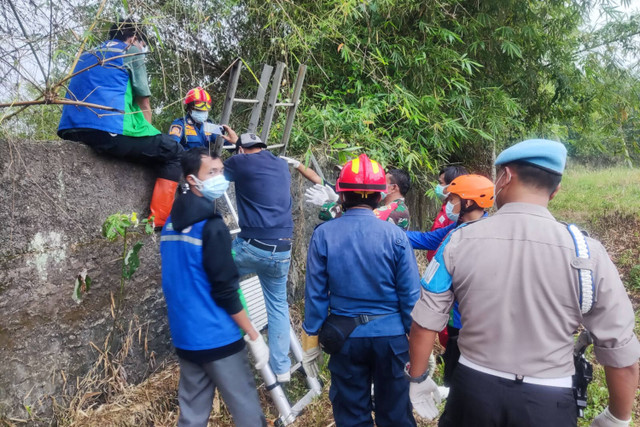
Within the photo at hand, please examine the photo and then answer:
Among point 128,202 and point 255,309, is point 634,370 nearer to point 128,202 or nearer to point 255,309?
point 255,309

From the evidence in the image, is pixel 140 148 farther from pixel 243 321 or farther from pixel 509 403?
pixel 509 403

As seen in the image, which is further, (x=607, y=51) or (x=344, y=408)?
(x=607, y=51)

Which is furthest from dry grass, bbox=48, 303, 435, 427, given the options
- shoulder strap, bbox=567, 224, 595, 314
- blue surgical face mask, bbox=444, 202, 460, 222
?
shoulder strap, bbox=567, 224, 595, 314

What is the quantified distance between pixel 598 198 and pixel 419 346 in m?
9.79

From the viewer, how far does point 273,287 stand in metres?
3.50

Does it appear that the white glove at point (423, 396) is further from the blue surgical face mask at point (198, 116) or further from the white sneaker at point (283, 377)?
the blue surgical face mask at point (198, 116)

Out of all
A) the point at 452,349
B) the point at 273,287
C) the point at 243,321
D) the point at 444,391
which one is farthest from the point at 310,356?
the point at 444,391

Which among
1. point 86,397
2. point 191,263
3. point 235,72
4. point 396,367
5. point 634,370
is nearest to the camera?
point 634,370

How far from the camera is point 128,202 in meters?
3.22

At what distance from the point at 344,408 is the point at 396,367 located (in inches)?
15.7

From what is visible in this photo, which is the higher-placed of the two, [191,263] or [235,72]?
[235,72]

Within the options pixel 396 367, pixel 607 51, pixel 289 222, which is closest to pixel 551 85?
pixel 607 51

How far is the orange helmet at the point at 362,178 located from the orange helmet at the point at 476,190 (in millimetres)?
639

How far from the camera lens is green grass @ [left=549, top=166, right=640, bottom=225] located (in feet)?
28.6
